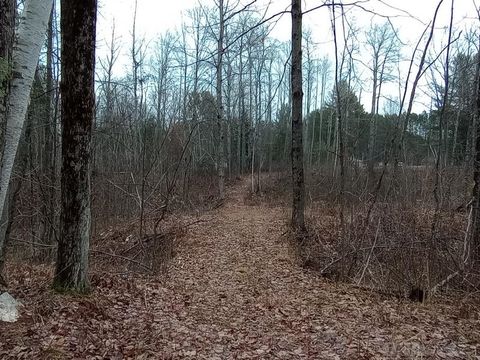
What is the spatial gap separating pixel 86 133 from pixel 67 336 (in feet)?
6.77

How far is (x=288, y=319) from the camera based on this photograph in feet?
14.8

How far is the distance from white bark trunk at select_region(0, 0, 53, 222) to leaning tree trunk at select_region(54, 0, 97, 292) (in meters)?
0.66

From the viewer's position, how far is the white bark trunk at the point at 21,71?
3.01 meters

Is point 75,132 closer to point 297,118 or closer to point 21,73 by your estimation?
point 21,73

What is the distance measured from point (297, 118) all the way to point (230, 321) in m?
5.96

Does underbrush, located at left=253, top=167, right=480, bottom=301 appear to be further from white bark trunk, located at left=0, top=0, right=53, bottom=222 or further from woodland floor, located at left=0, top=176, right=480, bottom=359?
white bark trunk, located at left=0, top=0, right=53, bottom=222

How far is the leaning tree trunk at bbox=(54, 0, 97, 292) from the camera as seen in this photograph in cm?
382

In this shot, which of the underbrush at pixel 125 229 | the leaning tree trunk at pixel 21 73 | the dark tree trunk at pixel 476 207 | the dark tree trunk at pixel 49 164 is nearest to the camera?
the leaning tree trunk at pixel 21 73

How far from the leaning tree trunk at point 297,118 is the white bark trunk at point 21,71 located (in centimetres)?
672

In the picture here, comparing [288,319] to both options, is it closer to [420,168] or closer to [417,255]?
[417,255]

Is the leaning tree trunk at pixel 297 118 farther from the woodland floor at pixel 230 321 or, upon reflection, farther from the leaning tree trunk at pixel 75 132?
the leaning tree trunk at pixel 75 132

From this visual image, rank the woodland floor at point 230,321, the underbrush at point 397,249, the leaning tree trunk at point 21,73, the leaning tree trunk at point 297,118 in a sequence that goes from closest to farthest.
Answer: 1. the leaning tree trunk at point 21,73
2. the woodland floor at point 230,321
3. the underbrush at point 397,249
4. the leaning tree trunk at point 297,118

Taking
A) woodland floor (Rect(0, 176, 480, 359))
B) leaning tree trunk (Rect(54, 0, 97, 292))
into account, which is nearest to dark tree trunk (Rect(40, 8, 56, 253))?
woodland floor (Rect(0, 176, 480, 359))

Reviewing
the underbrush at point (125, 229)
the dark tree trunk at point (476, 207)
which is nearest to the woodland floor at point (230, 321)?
the dark tree trunk at point (476, 207)
